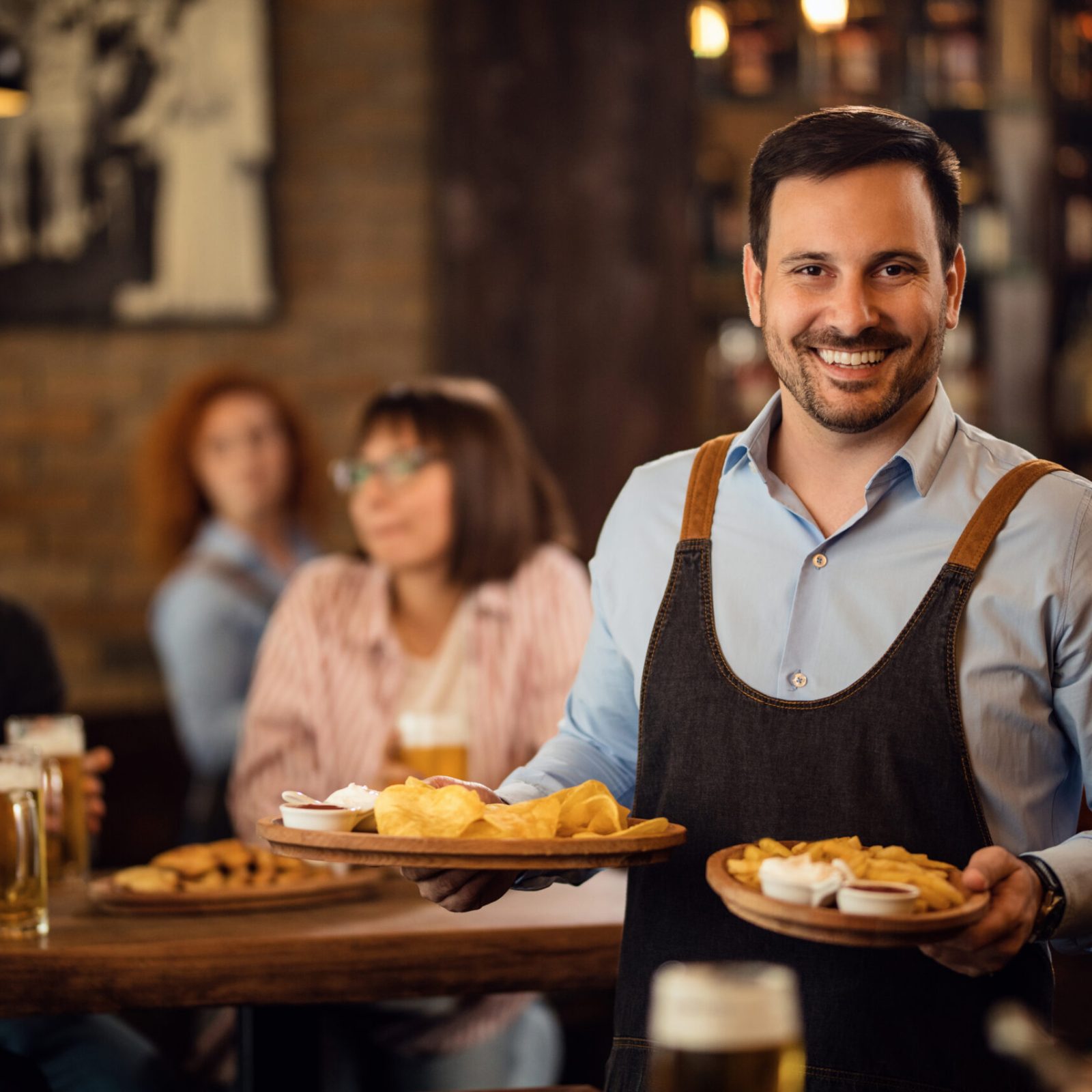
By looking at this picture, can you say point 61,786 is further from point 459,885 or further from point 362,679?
point 459,885

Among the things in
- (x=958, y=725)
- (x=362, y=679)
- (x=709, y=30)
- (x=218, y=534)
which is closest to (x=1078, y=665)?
(x=958, y=725)

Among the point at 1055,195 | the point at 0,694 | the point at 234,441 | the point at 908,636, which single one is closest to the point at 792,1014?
the point at 908,636

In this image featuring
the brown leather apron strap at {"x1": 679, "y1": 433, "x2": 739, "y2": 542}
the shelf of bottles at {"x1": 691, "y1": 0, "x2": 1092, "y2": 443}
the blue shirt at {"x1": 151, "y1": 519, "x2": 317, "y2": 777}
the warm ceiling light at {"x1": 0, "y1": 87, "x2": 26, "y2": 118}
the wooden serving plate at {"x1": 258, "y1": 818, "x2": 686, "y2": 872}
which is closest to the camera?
the wooden serving plate at {"x1": 258, "y1": 818, "x2": 686, "y2": 872}

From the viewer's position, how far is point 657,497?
1.71 meters

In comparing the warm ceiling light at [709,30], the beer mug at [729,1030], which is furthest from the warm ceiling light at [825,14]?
the beer mug at [729,1030]

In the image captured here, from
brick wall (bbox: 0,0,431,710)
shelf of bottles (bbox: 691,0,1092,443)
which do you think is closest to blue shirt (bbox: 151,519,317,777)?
brick wall (bbox: 0,0,431,710)

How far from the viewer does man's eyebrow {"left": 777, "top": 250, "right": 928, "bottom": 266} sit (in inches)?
59.0

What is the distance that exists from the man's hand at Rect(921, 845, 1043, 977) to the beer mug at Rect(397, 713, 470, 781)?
1146mm

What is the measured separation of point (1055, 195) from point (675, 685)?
376cm

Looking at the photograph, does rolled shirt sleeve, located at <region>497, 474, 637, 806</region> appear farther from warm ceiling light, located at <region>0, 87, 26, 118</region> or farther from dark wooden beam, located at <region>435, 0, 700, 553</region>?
dark wooden beam, located at <region>435, 0, 700, 553</region>

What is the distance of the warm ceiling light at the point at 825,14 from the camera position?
14.8 ft

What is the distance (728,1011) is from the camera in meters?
0.82

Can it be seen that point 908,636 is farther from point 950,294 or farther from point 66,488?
point 66,488

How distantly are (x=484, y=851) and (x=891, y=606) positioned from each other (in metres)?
0.50
